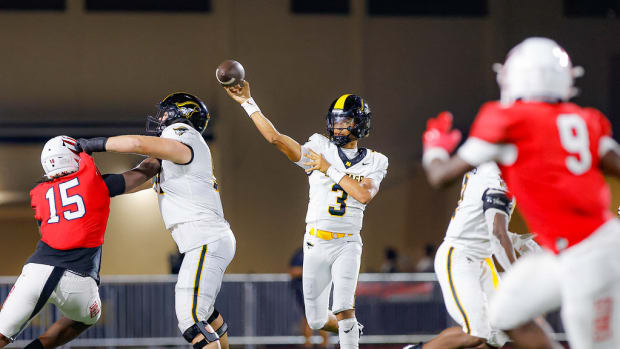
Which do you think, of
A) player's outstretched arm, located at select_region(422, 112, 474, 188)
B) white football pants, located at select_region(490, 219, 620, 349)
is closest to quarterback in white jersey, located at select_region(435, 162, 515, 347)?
player's outstretched arm, located at select_region(422, 112, 474, 188)

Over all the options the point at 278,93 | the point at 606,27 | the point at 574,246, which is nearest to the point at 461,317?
the point at 574,246

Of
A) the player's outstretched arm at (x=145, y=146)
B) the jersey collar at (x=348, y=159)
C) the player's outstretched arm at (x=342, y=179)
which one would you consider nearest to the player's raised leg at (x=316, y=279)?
the player's outstretched arm at (x=342, y=179)

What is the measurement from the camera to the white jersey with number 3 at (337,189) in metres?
5.80

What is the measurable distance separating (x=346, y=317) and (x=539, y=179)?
105 inches

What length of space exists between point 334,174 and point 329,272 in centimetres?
77

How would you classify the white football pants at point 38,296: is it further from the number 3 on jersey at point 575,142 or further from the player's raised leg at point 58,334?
the number 3 on jersey at point 575,142

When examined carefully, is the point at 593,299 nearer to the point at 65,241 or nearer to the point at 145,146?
the point at 145,146

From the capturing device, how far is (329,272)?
588 centimetres

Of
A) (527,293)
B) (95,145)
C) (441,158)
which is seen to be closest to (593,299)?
(527,293)

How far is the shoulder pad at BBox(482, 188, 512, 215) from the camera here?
495 cm

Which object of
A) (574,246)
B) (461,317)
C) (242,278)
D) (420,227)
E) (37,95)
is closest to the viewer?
(574,246)

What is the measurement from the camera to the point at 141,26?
1502 cm

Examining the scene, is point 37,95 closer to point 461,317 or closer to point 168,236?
point 168,236

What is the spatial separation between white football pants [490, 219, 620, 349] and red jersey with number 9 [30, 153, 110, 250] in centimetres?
300
